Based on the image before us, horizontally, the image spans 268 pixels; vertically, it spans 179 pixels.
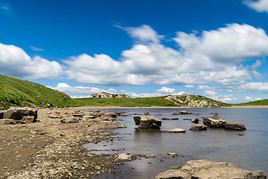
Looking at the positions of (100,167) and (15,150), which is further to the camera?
(15,150)

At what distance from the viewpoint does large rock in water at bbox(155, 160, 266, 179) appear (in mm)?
22594

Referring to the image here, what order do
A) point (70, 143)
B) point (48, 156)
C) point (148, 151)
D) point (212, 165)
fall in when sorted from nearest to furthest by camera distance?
point (212, 165)
point (48, 156)
point (148, 151)
point (70, 143)

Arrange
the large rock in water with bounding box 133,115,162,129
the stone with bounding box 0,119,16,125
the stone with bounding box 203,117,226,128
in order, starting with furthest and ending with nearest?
the stone with bounding box 203,117,226,128, the large rock in water with bounding box 133,115,162,129, the stone with bounding box 0,119,16,125

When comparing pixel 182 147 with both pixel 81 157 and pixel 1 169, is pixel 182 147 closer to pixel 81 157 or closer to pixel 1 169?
pixel 81 157

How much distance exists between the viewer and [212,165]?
25.9 metres

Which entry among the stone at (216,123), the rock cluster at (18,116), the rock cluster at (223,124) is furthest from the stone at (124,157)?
the stone at (216,123)

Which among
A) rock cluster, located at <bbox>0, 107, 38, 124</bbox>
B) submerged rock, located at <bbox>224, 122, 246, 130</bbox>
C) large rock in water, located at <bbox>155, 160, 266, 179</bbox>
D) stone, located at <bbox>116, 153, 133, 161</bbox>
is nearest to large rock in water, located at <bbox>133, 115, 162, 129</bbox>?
submerged rock, located at <bbox>224, 122, 246, 130</bbox>

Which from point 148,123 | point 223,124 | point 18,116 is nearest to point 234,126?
point 223,124

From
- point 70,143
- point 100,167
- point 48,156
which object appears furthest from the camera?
point 70,143

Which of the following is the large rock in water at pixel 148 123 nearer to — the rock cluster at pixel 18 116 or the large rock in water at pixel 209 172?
the rock cluster at pixel 18 116

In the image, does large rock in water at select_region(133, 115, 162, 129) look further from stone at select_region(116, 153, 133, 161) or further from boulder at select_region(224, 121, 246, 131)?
stone at select_region(116, 153, 133, 161)

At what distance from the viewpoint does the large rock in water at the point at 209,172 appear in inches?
890

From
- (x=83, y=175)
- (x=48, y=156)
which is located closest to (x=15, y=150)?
(x=48, y=156)

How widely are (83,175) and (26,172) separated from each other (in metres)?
4.70
